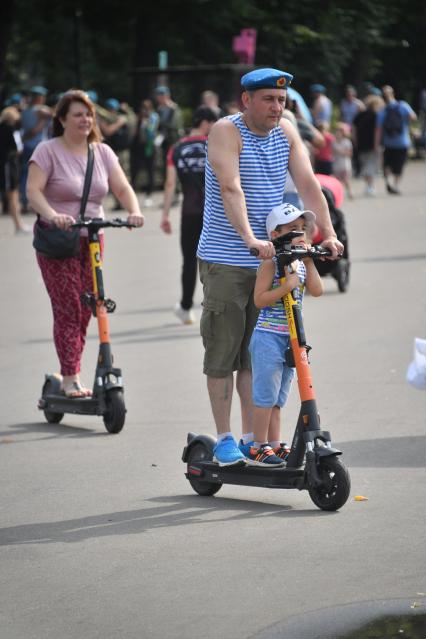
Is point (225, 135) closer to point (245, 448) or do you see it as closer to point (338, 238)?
point (245, 448)

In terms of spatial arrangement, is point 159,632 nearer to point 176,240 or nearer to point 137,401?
point 137,401

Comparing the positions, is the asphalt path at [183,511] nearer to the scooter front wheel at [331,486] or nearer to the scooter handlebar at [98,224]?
the scooter front wheel at [331,486]

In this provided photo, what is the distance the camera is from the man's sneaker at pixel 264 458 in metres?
6.79

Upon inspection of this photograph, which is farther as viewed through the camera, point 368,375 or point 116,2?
point 116,2

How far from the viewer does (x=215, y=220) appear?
22.6ft

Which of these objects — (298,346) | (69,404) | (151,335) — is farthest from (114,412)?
(151,335)

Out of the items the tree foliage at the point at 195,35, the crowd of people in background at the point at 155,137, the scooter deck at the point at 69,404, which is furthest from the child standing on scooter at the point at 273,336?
the tree foliage at the point at 195,35

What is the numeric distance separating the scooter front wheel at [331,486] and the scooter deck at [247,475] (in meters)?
0.08

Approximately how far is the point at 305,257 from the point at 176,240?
1502cm

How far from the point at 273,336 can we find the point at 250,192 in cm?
63

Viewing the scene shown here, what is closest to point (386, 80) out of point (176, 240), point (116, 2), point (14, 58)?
point (14, 58)

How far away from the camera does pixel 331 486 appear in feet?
21.1

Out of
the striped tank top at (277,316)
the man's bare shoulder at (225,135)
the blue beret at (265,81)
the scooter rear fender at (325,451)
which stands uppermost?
the blue beret at (265,81)

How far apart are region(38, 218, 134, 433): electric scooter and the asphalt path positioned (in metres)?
0.11
